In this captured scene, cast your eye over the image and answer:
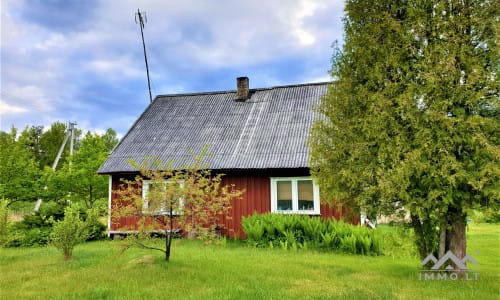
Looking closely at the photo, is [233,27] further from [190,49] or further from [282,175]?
[282,175]

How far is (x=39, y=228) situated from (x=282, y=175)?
944 centimetres

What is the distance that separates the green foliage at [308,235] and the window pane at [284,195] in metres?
1.77

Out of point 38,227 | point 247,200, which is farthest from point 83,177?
point 247,200

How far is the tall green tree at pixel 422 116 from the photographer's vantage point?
5.75 meters

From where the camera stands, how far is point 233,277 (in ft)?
21.7

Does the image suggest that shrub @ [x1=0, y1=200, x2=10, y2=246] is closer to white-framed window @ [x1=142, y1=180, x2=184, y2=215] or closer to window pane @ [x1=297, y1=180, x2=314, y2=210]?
white-framed window @ [x1=142, y1=180, x2=184, y2=215]

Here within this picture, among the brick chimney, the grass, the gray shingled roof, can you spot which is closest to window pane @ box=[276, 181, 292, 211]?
the gray shingled roof

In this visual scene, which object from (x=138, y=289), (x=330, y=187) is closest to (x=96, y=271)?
(x=138, y=289)

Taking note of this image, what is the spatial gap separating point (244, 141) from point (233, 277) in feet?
27.2

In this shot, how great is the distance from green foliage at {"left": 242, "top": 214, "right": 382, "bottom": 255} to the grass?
1.69 ft

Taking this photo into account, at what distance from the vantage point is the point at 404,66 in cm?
638

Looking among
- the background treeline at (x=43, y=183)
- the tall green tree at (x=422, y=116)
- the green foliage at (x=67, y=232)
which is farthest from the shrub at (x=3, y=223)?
the tall green tree at (x=422, y=116)

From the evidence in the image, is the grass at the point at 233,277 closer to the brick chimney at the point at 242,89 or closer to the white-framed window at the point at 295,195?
the white-framed window at the point at 295,195

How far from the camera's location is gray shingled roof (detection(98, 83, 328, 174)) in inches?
528
